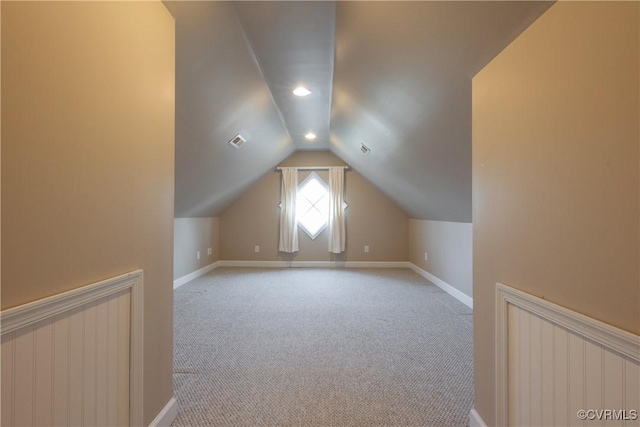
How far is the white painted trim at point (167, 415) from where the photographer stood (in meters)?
1.21

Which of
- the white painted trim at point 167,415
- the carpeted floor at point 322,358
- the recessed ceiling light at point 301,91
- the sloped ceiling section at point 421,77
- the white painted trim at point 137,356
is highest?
the recessed ceiling light at point 301,91

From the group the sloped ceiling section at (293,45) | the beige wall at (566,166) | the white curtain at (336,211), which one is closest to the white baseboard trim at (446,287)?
the white curtain at (336,211)

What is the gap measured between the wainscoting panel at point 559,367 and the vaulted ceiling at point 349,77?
0.97 metres

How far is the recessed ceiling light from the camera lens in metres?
2.42

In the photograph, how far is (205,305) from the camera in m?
2.97

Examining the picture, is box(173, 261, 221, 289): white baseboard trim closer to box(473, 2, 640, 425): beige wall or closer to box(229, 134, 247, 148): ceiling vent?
box(229, 134, 247, 148): ceiling vent

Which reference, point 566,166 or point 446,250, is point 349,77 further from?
point 446,250

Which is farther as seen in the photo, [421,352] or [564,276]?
[421,352]

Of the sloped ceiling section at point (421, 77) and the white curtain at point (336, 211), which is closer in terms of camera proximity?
the sloped ceiling section at point (421, 77)

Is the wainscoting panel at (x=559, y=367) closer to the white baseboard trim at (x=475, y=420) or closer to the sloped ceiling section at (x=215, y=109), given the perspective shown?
the white baseboard trim at (x=475, y=420)

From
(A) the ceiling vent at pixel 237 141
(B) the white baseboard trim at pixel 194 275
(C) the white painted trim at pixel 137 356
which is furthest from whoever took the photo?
(B) the white baseboard trim at pixel 194 275

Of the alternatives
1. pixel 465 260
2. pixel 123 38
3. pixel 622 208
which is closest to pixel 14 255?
pixel 123 38

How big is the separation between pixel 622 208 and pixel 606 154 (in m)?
0.14

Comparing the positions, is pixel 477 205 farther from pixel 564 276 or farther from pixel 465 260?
pixel 465 260
